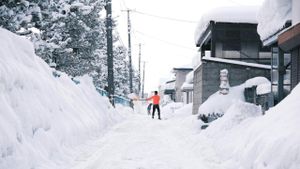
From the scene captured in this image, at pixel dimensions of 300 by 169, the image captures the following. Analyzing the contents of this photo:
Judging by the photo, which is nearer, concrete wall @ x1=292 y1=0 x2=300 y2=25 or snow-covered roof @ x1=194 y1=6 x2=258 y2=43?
concrete wall @ x1=292 y1=0 x2=300 y2=25

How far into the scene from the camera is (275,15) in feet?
34.8

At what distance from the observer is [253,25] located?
1978 cm

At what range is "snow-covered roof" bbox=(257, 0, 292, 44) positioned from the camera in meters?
10.3

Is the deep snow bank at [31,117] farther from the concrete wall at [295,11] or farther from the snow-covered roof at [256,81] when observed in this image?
the snow-covered roof at [256,81]

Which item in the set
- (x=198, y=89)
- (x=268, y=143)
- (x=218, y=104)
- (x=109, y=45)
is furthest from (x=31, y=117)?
(x=109, y=45)

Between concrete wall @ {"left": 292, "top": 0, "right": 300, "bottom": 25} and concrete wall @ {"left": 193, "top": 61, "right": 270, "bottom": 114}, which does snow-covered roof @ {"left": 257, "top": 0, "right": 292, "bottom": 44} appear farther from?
concrete wall @ {"left": 193, "top": 61, "right": 270, "bottom": 114}

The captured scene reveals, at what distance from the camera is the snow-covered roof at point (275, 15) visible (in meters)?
10.3

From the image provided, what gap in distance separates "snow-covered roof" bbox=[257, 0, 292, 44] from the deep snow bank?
20.3 ft

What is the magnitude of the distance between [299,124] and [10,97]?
4586mm

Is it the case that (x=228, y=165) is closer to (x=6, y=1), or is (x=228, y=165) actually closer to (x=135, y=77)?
(x=6, y=1)

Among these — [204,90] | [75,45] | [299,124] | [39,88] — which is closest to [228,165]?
[299,124]

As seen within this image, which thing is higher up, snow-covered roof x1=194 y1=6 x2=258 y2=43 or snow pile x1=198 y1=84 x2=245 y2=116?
snow-covered roof x1=194 y1=6 x2=258 y2=43

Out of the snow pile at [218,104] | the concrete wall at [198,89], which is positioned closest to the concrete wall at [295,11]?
the snow pile at [218,104]

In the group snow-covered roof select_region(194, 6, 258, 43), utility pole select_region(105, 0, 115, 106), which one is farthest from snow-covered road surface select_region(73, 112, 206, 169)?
snow-covered roof select_region(194, 6, 258, 43)
